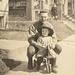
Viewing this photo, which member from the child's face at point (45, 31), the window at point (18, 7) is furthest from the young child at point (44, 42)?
the window at point (18, 7)

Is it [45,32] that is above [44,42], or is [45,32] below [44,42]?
above

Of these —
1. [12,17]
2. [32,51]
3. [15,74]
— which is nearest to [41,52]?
[32,51]

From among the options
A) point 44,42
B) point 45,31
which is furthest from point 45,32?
point 44,42

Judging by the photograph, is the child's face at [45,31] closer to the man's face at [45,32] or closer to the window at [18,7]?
the man's face at [45,32]

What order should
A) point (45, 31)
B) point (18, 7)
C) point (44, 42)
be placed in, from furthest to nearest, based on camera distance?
point (18, 7) → point (45, 31) → point (44, 42)

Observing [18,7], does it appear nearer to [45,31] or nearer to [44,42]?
[45,31]

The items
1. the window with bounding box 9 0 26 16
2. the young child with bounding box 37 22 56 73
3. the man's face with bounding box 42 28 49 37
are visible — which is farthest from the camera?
the window with bounding box 9 0 26 16

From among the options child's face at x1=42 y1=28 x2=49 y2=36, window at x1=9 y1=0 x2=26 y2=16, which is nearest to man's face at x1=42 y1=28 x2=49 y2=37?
child's face at x1=42 y1=28 x2=49 y2=36

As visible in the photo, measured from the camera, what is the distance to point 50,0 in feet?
119

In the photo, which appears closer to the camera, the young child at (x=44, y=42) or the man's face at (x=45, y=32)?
the young child at (x=44, y=42)

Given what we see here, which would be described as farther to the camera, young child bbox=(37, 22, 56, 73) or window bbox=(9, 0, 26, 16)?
window bbox=(9, 0, 26, 16)

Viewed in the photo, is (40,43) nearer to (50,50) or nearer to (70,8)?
(50,50)

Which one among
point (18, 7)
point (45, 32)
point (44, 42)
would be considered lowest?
point (44, 42)

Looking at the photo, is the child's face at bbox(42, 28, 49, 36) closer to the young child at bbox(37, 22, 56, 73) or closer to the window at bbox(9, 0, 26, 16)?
the young child at bbox(37, 22, 56, 73)
